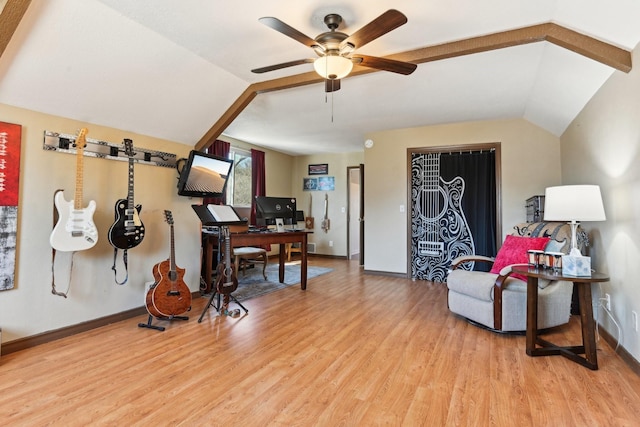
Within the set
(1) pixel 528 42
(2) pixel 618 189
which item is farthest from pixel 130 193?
(2) pixel 618 189

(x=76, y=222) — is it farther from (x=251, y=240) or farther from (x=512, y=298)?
(x=512, y=298)

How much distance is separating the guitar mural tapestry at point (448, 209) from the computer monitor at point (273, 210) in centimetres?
191

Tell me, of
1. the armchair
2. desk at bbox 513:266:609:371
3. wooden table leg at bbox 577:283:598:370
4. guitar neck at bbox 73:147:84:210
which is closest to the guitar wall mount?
guitar neck at bbox 73:147:84:210

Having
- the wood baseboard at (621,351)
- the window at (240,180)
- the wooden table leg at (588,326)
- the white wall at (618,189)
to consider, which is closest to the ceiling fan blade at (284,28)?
the white wall at (618,189)

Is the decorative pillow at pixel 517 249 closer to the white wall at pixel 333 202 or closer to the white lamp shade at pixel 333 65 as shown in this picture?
the white lamp shade at pixel 333 65

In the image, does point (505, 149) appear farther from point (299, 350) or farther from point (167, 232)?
point (167, 232)

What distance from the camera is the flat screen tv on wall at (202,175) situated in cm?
360

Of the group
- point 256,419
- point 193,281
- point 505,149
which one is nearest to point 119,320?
point 193,281

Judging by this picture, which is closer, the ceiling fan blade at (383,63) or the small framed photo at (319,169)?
the ceiling fan blade at (383,63)

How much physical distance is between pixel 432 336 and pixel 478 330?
0.49 m

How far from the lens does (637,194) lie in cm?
212

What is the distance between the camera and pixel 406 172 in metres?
5.18

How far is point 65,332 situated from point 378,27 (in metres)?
3.30

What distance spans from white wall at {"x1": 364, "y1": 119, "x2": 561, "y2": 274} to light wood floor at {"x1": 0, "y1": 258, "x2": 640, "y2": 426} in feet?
6.72
